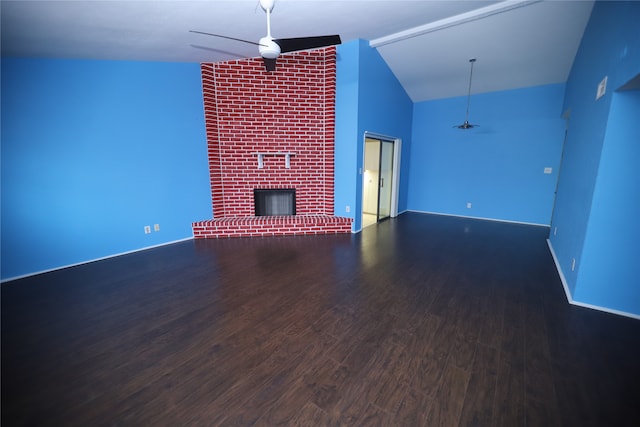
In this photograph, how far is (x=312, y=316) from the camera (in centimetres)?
225

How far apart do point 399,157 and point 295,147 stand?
2.66 m

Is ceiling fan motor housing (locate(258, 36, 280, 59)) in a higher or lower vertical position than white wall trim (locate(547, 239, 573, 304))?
higher

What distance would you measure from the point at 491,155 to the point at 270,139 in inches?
192

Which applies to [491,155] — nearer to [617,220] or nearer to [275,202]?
[617,220]

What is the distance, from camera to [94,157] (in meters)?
3.38

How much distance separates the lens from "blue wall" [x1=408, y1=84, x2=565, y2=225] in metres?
5.23

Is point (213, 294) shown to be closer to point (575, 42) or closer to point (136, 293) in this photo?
point (136, 293)

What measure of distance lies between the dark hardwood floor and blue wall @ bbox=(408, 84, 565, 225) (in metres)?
2.95

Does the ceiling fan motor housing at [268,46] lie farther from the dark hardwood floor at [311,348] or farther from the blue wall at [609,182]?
the blue wall at [609,182]

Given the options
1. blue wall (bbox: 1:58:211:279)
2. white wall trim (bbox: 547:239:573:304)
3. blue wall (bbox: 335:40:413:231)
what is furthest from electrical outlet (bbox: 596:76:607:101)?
blue wall (bbox: 1:58:211:279)

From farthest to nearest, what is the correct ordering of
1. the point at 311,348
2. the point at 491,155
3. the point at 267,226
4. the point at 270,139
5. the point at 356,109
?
the point at 491,155 < the point at 270,139 < the point at 267,226 < the point at 356,109 < the point at 311,348

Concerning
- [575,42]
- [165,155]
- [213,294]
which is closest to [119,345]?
[213,294]

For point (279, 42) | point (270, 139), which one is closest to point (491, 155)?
point (270, 139)

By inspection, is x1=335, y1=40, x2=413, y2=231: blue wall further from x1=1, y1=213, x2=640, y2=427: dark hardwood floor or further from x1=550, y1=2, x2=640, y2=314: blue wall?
x1=550, y1=2, x2=640, y2=314: blue wall
